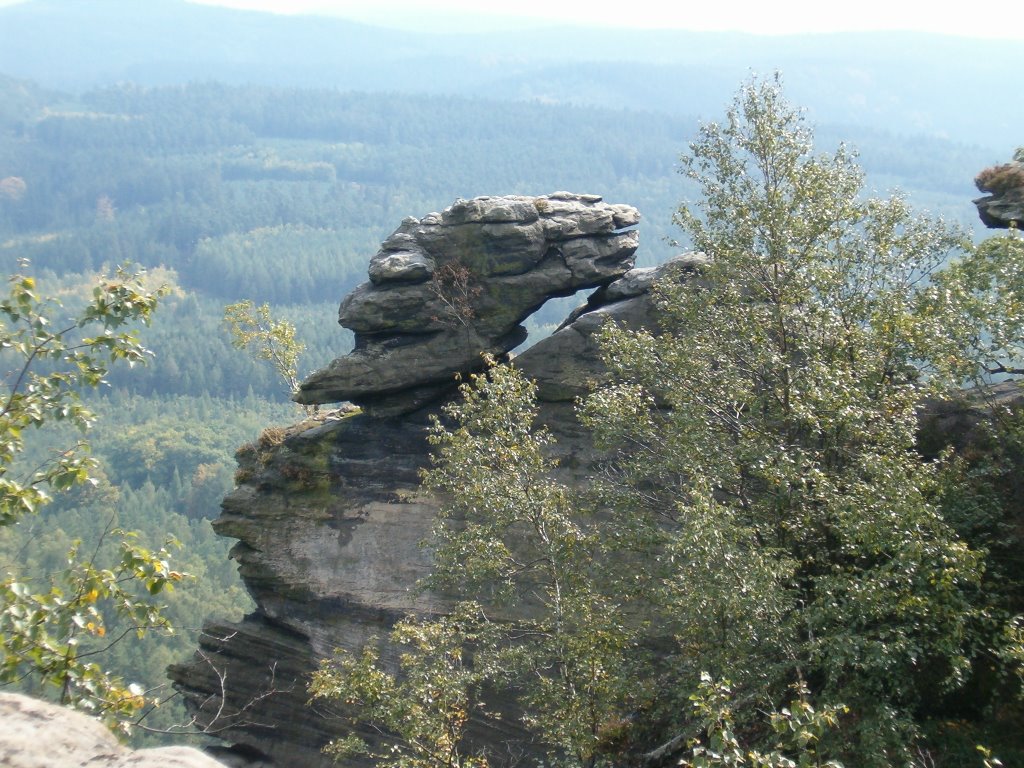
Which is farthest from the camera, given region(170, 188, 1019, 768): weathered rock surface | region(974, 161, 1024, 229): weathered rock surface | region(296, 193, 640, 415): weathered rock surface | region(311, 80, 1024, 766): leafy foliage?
region(296, 193, 640, 415): weathered rock surface

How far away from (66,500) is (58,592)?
156 m

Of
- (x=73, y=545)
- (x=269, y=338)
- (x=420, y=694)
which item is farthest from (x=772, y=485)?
(x=269, y=338)

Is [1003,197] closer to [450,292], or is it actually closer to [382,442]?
[450,292]

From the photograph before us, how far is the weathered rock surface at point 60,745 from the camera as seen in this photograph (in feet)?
24.4

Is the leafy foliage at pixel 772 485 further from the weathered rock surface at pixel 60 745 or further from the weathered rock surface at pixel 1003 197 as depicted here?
the weathered rock surface at pixel 60 745

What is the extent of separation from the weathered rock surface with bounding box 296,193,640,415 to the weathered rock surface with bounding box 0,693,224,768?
973 inches

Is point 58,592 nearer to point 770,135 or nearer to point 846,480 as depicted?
point 846,480

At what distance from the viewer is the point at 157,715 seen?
79.7 metres

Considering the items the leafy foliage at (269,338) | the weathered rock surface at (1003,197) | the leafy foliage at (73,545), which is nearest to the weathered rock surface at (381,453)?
the leafy foliage at (269,338)

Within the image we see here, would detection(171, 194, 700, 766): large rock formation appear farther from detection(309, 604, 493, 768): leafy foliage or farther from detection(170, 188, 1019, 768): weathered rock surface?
detection(309, 604, 493, 768): leafy foliage

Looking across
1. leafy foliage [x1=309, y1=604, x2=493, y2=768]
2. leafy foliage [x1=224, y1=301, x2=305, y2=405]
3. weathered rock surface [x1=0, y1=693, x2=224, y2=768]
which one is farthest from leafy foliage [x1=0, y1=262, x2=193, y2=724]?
leafy foliage [x1=224, y1=301, x2=305, y2=405]

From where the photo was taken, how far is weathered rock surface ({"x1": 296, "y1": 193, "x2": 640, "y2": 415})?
32750 mm

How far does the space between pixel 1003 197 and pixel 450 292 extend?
1671 centimetres

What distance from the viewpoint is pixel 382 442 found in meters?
33.8
